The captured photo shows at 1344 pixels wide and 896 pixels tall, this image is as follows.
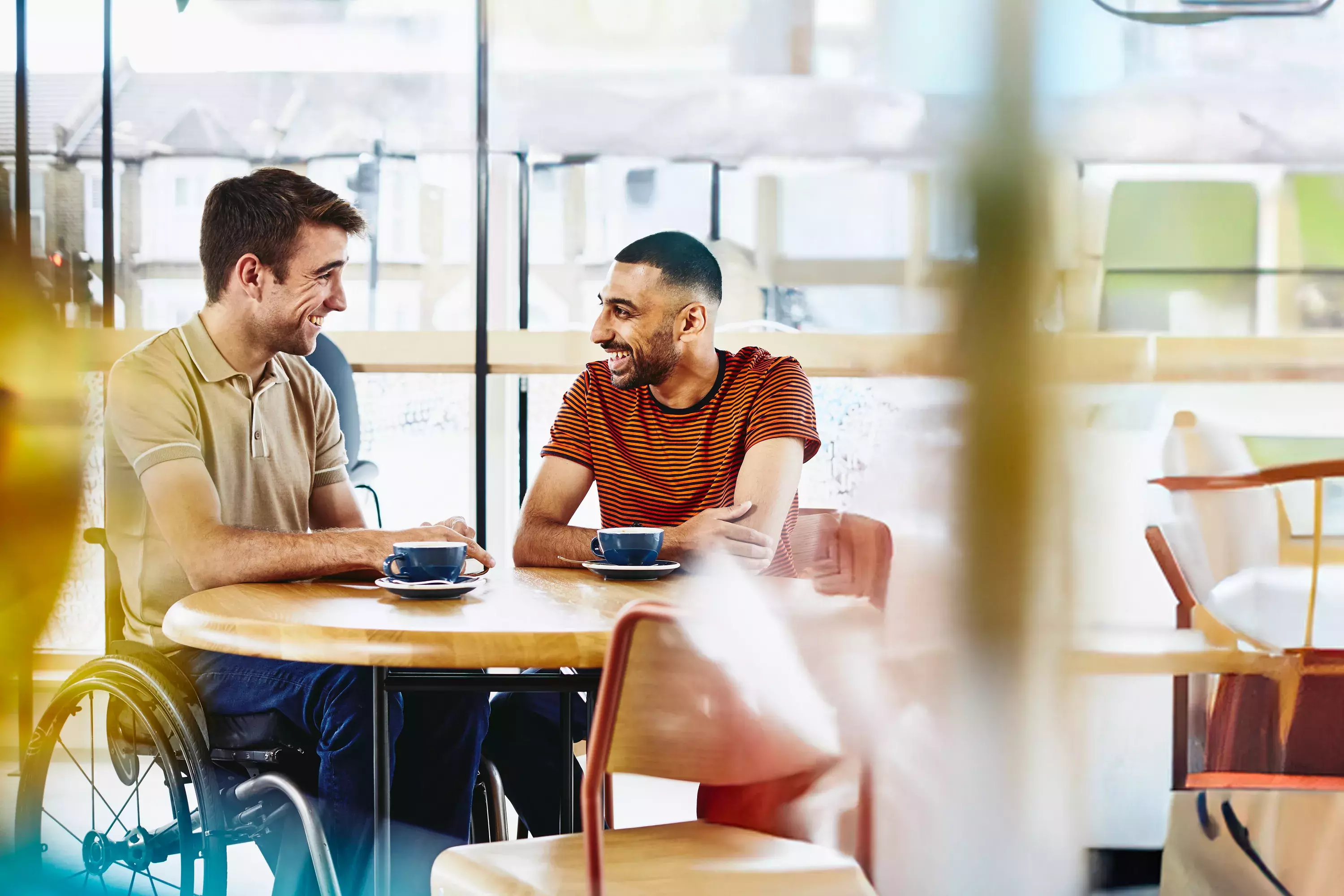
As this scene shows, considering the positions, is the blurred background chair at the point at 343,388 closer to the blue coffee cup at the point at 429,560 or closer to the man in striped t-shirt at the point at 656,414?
the man in striped t-shirt at the point at 656,414

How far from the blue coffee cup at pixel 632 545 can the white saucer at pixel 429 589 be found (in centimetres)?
18

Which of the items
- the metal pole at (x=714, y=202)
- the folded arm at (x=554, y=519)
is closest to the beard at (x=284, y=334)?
the folded arm at (x=554, y=519)

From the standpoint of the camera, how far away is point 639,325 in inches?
63.6

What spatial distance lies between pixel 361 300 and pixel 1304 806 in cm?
226

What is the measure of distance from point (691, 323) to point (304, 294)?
57 centimetres

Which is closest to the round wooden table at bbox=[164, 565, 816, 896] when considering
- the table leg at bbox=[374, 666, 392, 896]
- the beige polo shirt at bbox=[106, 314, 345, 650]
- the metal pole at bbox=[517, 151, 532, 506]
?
the table leg at bbox=[374, 666, 392, 896]

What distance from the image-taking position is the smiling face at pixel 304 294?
1438mm

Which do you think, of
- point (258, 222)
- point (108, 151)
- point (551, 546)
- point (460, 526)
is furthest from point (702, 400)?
point (108, 151)

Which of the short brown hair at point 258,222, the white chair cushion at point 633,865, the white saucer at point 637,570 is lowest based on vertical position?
the white chair cushion at point 633,865

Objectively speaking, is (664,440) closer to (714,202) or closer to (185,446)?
(185,446)

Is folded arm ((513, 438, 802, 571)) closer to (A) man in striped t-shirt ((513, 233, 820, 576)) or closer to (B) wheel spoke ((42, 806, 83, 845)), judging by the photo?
(A) man in striped t-shirt ((513, 233, 820, 576))

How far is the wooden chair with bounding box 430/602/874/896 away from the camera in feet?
1.33

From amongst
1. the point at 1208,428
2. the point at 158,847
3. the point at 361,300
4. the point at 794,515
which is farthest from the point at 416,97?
→ the point at 361,300

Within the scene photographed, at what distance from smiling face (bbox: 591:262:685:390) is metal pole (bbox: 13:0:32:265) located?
110 cm
